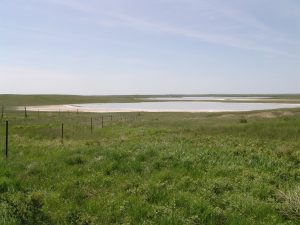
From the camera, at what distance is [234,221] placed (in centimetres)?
790

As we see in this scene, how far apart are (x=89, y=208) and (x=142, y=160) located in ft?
18.7

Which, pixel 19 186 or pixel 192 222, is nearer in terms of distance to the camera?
pixel 192 222

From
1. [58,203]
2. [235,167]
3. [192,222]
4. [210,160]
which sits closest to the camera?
[192,222]

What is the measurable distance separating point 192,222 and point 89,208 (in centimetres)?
259

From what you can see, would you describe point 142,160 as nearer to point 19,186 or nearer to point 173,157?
point 173,157

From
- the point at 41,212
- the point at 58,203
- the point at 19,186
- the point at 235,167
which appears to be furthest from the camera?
the point at 235,167

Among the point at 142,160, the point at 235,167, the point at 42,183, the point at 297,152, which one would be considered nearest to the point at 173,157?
the point at 142,160

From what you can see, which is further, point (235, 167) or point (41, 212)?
point (235, 167)

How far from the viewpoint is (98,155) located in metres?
15.3

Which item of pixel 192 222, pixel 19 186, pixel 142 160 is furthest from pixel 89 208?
pixel 142 160

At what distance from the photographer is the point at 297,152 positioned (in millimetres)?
16625

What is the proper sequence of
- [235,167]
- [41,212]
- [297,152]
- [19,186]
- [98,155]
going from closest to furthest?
[41,212], [19,186], [235,167], [98,155], [297,152]

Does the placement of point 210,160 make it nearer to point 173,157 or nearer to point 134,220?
point 173,157

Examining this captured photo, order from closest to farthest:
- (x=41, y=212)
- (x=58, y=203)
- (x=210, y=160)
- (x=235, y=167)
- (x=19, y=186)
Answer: (x=41, y=212) → (x=58, y=203) → (x=19, y=186) → (x=235, y=167) → (x=210, y=160)
